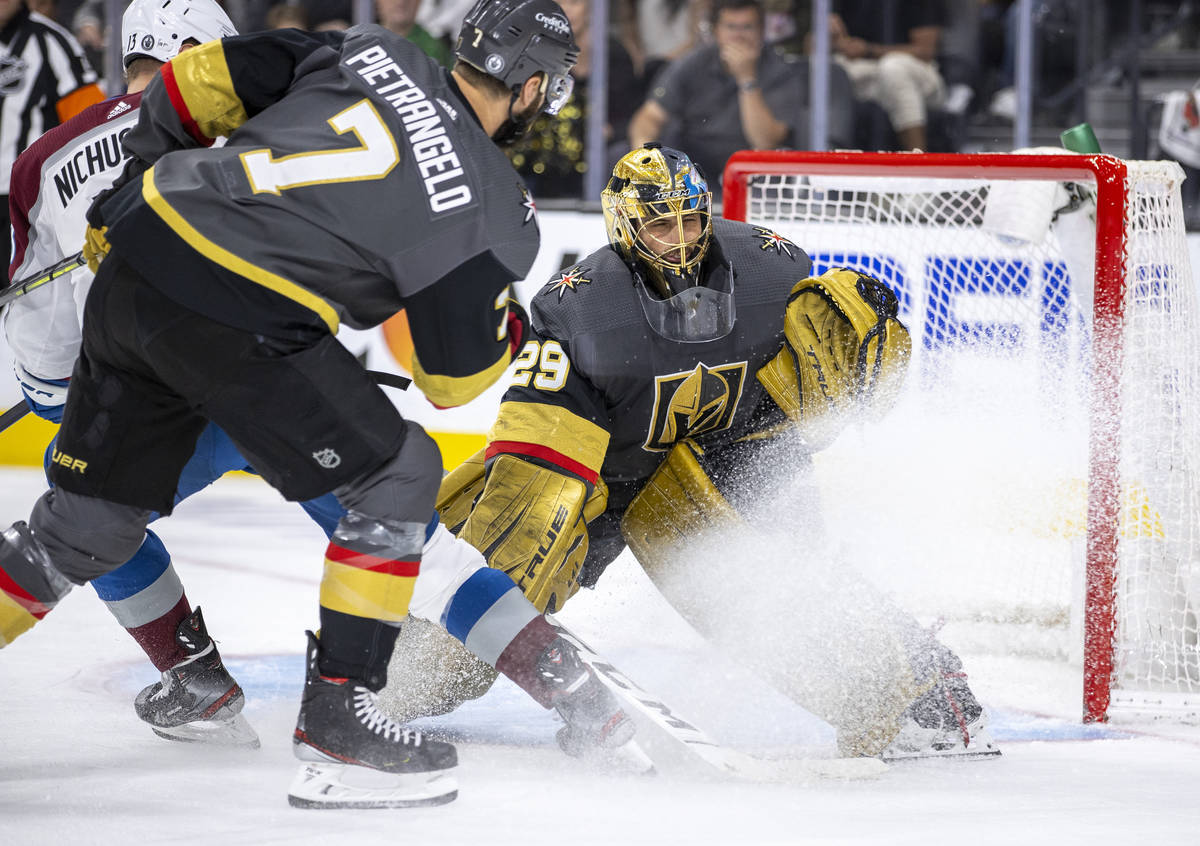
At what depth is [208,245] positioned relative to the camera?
1649 mm

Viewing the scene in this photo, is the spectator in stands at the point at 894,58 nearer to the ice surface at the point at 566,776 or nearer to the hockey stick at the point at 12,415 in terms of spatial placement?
the ice surface at the point at 566,776

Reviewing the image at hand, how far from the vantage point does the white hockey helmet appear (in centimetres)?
223

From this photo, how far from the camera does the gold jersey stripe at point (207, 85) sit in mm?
1721

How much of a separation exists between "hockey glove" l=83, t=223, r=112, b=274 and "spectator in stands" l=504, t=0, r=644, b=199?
129 inches

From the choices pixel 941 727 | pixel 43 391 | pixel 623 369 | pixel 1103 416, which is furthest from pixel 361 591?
pixel 1103 416

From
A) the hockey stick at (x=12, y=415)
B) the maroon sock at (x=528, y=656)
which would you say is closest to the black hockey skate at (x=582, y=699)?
the maroon sock at (x=528, y=656)

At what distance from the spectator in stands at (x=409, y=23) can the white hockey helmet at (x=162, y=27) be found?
2944 millimetres

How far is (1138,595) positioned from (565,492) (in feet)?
3.52

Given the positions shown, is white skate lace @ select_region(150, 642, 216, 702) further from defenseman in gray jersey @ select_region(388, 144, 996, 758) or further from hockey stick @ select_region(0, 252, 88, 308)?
hockey stick @ select_region(0, 252, 88, 308)

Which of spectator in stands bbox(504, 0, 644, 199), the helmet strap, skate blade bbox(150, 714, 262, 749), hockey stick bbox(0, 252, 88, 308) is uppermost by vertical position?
the helmet strap

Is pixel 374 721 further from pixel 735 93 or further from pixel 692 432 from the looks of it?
pixel 735 93

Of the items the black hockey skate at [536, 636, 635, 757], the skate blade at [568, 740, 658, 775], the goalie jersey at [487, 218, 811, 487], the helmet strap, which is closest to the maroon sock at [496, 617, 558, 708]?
the black hockey skate at [536, 636, 635, 757]

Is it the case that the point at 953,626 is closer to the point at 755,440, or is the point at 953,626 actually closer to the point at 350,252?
the point at 755,440

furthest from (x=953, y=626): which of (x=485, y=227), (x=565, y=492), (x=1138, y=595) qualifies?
(x=485, y=227)
